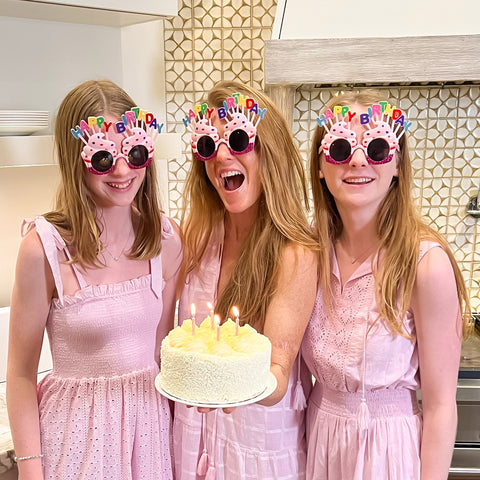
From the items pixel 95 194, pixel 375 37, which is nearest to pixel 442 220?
pixel 375 37

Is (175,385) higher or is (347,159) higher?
(347,159)

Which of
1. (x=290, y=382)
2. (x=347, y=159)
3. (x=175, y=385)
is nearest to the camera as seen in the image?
(x=175, y=385)

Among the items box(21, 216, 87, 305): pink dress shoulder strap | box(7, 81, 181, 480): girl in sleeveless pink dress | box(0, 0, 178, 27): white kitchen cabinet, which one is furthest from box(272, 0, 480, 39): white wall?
box(21, 216, 87, 305): pink dress shoulder strap

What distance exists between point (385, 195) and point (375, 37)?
0.62 m

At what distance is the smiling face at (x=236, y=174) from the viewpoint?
1281 mm

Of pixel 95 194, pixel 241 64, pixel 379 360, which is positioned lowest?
pixel 379 360

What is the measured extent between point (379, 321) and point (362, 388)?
0.47 ft

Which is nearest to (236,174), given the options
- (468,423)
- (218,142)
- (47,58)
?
(218,142)

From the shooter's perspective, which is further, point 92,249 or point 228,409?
point 92,249

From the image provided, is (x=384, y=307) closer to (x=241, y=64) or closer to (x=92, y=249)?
(x=92, y=249)

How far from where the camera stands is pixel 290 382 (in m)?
1.36

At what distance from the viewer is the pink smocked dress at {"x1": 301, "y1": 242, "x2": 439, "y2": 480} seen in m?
1.24

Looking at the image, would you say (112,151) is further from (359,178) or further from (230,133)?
(359,178)

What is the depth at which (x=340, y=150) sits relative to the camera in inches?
48.1
